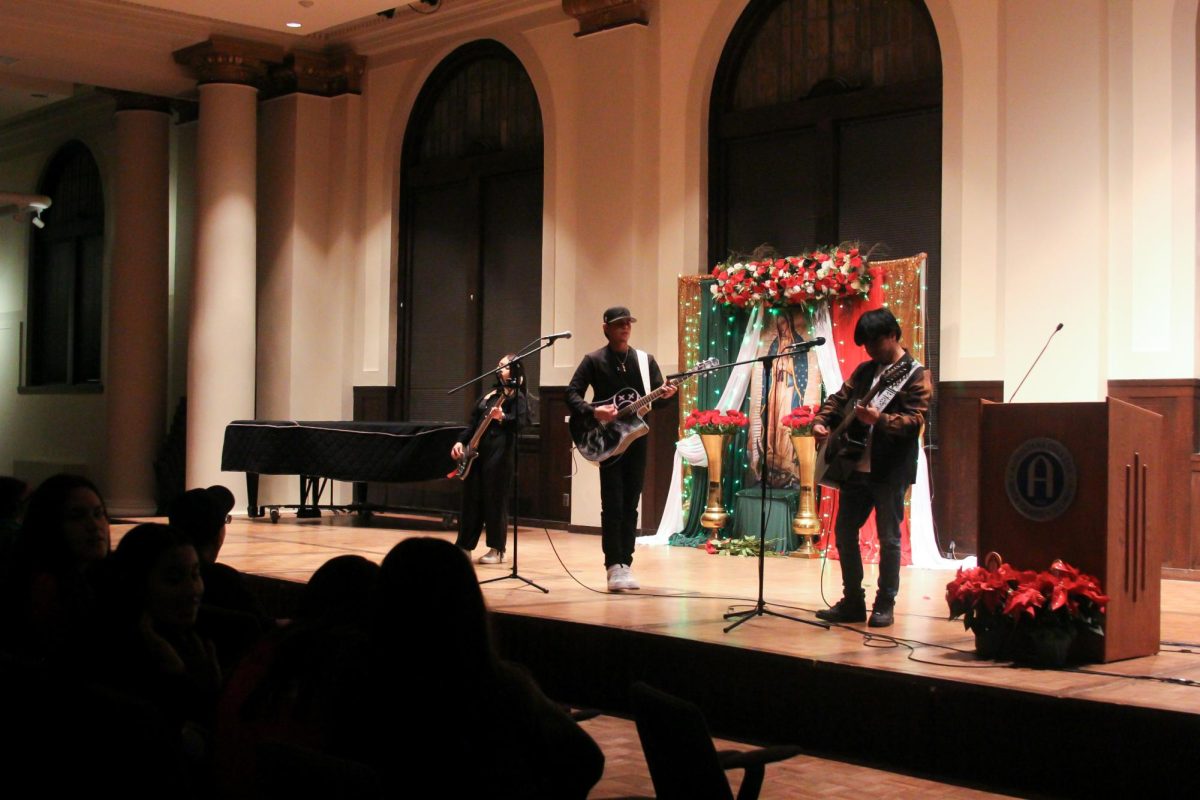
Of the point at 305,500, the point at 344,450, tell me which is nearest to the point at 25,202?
the point at 305,500

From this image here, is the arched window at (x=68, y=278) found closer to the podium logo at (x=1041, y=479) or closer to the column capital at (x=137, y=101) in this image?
the column capital at (x=137, y=101)

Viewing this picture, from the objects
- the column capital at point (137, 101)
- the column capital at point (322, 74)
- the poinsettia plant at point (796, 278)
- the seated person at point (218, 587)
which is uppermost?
the column capital at point (322, 74)

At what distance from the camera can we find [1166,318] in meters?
7.84

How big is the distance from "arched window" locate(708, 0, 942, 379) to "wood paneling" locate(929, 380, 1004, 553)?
332 millimetres

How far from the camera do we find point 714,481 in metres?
9.73

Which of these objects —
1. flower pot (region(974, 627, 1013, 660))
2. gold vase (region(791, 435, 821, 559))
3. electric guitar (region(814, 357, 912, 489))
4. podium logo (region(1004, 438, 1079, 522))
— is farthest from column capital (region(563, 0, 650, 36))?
flower pot (region(974, 627, 1013, 660))

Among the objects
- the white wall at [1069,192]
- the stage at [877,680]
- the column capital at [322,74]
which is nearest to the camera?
the stage at [877,680]

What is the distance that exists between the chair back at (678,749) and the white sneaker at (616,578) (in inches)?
172

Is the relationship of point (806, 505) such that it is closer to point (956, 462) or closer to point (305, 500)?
point (956, 462)

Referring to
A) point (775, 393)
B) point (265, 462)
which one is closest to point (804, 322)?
point (775, 393)

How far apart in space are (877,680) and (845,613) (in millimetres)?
1189

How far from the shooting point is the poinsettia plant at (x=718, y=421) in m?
9.60

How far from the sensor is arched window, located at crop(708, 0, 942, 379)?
30.4 feet

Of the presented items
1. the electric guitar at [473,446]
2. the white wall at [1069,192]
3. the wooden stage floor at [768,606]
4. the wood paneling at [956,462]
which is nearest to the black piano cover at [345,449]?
the wooden stage floor at [768,606]
